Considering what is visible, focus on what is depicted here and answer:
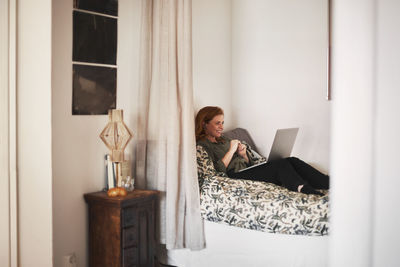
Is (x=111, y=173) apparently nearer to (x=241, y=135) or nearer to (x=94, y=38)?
(x=94, y=38)

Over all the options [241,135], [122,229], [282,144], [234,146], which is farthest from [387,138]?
[241,135]

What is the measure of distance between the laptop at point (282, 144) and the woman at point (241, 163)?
0.08 metres

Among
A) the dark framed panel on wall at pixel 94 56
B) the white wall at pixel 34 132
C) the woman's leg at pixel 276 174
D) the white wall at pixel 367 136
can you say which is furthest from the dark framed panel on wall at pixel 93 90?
the white wall at pixel 367 136

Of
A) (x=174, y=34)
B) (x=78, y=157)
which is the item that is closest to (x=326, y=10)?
(x=174, y=34)

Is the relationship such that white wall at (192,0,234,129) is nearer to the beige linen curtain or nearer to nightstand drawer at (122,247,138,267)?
the beige linen curtain

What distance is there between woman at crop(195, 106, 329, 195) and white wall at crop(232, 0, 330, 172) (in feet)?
1.79

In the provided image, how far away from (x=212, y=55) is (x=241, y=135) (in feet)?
2.72

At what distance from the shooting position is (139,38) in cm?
320

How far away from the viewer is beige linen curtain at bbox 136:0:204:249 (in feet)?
9.72

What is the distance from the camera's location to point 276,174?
11.3ft

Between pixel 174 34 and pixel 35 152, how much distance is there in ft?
3.98

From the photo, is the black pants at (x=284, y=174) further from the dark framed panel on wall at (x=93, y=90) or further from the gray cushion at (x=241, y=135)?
the dark framed panel on wall at (x=93, y=90)

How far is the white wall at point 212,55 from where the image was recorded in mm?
4084

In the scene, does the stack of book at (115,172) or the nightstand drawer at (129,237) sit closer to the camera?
the nightstand drawer at (129,237)
